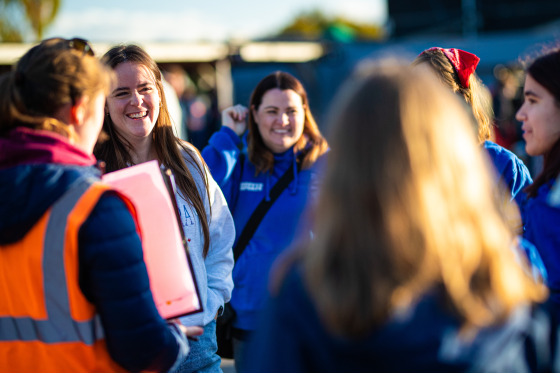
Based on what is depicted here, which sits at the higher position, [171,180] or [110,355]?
[171,180]

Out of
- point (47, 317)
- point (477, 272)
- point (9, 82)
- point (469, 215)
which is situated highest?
point (9, 82)

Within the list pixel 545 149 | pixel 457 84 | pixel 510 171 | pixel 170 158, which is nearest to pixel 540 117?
pixel 545 149

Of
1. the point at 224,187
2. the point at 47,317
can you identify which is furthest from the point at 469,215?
the point at 224,187

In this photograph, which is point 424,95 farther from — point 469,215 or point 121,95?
point 121,95

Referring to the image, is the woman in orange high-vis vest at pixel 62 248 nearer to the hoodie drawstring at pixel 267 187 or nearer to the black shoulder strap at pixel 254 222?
the black shoulder strap at pixel 254 222

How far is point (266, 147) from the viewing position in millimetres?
3824

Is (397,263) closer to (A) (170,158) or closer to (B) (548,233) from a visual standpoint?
(B) (548,233)

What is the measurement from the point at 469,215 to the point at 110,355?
101 cm

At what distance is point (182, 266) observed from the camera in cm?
181

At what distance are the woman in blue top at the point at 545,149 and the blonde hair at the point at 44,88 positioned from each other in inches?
58.3

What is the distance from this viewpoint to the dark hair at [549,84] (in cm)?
205

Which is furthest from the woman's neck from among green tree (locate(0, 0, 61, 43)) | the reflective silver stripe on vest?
green tree (locate(0, 0, 61, 43))

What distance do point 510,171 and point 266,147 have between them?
170 cm

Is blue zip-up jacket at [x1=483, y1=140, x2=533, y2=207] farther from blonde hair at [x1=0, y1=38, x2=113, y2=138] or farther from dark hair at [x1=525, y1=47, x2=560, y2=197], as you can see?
blonde hair at [x1=0, y1=38, x2=113, y2=138]
